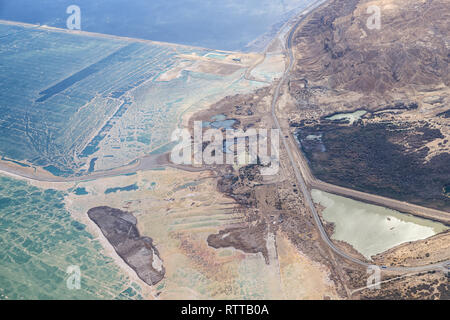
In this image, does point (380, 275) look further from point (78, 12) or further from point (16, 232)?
point (78, 12)


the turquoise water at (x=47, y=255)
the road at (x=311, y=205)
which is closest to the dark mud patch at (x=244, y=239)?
the road at (x=311, y=205)

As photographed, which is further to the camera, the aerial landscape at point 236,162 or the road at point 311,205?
the aerial landscape at point 236,162

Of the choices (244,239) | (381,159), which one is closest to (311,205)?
(244,239)

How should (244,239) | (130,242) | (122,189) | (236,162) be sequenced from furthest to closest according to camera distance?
(236,162) < (122,189) < (130,242) < (244,239)

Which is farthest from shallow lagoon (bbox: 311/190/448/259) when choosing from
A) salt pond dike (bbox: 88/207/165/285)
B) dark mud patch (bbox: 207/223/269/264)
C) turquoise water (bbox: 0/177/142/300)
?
turquoise water (bbox: 0/177/142/300)

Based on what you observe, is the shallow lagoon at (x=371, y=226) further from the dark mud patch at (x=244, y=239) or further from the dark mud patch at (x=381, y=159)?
the dark mud patch at (x=244, y=239)

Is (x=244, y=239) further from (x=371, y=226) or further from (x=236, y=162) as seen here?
(x=371, y=226)

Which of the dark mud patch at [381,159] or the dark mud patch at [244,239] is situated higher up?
the dark mud patch at [381,159]
